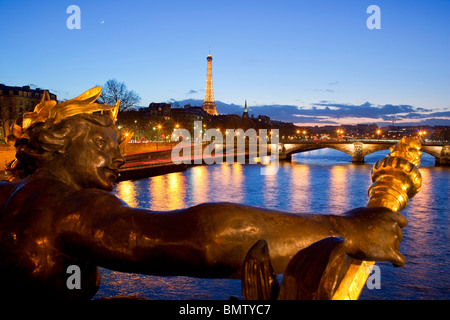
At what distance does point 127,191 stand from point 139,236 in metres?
26.7

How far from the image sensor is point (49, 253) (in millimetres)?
1054

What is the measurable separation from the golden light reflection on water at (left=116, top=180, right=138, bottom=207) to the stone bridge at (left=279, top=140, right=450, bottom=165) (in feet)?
129

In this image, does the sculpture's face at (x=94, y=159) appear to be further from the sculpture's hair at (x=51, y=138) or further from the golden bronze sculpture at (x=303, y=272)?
the golden bronze sculpture at (x=303, y=272)

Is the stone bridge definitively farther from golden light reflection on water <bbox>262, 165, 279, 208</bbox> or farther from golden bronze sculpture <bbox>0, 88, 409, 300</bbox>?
golden bronze sculpture <bbox>0, 88, 409, 300</bbox>

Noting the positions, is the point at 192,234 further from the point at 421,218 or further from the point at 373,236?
the point at 421,218

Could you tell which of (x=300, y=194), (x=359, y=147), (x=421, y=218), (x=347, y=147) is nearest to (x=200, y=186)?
(x=300, y=194)

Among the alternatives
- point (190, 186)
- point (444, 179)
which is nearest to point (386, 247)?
point (190, 186)

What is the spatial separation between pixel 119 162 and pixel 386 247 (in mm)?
936

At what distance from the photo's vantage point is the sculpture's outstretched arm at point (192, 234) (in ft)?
2.85

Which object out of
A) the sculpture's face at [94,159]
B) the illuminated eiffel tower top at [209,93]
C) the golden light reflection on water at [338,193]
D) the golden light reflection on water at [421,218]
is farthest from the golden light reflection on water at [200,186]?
the illuminated eiffel tower top at [209,93]

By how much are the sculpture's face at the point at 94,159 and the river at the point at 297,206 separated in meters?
1.51

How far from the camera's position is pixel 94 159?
1.34 meters

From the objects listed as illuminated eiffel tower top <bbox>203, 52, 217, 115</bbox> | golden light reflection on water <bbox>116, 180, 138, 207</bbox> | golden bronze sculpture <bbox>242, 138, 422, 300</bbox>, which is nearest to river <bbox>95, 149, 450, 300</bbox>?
golden light reflection on water <bbox>116, 180, 138, 207</bbox>

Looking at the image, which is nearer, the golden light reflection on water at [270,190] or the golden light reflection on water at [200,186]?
the golden light reflection on water at [270,190]
